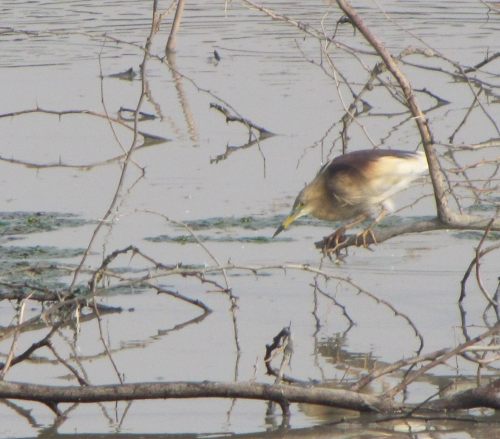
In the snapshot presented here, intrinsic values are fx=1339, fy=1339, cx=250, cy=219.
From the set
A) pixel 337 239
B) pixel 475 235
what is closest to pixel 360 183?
pixel 337 239

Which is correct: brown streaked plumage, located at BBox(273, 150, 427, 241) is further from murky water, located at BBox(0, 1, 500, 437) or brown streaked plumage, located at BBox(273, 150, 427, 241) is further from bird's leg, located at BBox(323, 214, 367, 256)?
murky water, located at BBox(0, 1, 500, 437)

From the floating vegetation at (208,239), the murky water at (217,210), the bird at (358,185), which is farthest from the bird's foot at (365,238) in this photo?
the floating vegetation at (208,239)

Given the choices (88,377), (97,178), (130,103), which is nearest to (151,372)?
(88,377)

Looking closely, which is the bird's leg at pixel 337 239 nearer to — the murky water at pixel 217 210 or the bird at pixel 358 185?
the bird at pixel 358 185

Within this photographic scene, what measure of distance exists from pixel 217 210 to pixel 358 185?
2743 mm

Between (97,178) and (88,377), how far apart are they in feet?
13.9

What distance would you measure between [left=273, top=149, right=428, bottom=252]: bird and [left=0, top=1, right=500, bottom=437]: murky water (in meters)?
0.51

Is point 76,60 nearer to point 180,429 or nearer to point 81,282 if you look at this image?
point 81,282

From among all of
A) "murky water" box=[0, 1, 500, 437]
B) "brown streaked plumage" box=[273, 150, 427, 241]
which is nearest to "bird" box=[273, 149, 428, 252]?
"brown streaked plumage" box=[273, 150, 427, 241]

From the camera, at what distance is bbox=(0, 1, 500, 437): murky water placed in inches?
231

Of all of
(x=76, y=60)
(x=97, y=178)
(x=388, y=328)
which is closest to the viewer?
(x=388, y=328)

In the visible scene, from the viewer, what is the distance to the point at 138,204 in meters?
9.07

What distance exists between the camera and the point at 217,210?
890 cm

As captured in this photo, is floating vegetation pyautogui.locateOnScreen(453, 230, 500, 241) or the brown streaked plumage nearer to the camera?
the brown streaked plumage
